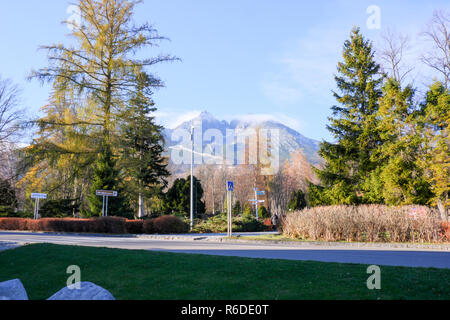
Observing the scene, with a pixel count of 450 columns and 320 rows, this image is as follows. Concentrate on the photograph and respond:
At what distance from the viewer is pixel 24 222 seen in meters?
28.9

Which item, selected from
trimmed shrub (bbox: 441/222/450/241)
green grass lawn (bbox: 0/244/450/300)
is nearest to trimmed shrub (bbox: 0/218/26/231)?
green grass lawn (bbox: 0/244/450/300)

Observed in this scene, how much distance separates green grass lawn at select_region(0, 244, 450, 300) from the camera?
5605 millimetres

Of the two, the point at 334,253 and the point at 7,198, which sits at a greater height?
the point at 7,198

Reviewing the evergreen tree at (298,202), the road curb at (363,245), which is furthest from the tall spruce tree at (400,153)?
the evergreen tree at (298,202)

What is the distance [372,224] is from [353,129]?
38.1 feet

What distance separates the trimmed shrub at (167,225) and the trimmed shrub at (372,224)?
10197 mm

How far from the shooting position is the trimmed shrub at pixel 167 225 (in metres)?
26.2

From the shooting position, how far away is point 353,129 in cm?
2833

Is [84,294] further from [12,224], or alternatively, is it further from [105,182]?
[12,224]

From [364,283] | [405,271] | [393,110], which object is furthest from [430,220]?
[364,283]

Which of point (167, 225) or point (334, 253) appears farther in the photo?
point (167, 225)

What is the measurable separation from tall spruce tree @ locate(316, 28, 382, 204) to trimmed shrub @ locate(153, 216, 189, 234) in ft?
37.1

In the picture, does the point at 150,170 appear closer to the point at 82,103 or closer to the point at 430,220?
the point at 82,103

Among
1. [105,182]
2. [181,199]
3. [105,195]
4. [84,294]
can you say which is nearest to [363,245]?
[84,294]
